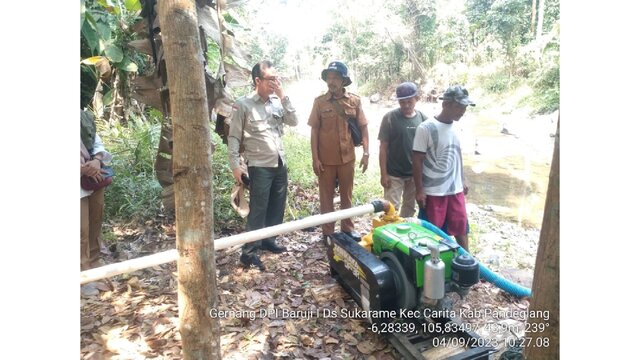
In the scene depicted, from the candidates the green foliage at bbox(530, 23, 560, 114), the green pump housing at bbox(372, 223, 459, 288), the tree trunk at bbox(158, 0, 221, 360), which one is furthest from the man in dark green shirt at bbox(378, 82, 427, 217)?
the green foliage at bbox(530, 23, 560, 114)

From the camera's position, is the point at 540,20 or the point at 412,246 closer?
the point at 412,246

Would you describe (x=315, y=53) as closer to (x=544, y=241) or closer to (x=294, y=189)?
(x=294, y=189)

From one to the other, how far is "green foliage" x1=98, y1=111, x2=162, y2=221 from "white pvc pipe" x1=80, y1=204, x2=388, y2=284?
2.50 metres

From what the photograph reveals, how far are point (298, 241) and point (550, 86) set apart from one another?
14.8 m

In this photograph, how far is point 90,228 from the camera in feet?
11.3

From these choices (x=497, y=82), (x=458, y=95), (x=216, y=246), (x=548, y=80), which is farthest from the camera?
(x=497, y=82)

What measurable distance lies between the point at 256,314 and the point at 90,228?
161 centimetres

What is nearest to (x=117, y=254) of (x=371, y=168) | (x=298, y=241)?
(x=298, y=241)

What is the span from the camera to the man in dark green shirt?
4.12 metres

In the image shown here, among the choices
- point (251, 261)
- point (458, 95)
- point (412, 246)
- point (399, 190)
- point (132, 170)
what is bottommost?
point (251, 261)

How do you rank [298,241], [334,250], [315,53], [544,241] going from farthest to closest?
[315,53] → [298,241] → [334,250] → [544,241]

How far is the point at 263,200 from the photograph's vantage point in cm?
396

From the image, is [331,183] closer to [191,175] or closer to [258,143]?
[258,143]

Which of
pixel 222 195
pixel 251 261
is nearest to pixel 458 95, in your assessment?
pixel 251 261
